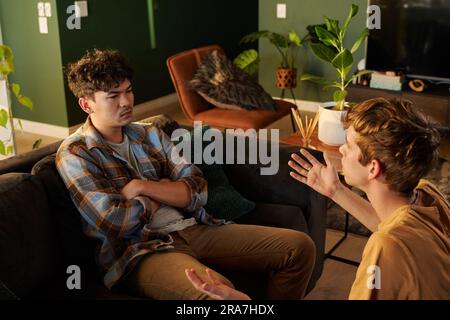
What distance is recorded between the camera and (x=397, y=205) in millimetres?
1268

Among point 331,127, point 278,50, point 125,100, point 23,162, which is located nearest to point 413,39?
point 278,50

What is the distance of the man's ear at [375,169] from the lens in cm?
124

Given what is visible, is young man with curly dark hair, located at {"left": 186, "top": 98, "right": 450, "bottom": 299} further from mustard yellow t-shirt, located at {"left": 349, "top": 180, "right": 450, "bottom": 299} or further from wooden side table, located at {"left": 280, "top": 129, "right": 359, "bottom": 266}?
wooden side table, located at {"left": 280, "top": 129, "right": 359, "bottom": 266}

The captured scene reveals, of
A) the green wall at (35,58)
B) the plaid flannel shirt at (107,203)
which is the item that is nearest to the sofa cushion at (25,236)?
the plaid flannel shirt at (107,203)

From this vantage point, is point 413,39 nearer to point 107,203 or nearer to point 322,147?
point 322,147

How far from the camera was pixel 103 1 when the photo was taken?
191 inches

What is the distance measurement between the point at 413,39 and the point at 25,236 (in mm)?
3806

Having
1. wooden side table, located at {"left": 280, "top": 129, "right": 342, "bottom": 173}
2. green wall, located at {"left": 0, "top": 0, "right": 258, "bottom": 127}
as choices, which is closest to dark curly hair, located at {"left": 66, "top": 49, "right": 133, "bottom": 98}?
wooden side table, located at {"left": 280, "top": 129, "right": 342, "bottom": 173}

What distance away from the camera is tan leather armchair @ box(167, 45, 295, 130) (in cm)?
369

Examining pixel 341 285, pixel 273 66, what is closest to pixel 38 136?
pixel 273 66

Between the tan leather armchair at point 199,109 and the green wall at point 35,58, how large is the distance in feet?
4.53

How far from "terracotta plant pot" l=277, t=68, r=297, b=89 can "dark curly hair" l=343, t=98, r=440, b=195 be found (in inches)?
153

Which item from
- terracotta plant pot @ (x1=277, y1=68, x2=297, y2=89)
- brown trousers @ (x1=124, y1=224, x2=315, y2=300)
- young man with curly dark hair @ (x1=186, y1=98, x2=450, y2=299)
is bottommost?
brown trousers @ (x1=124, y1=224, x2=315, y2=300)
